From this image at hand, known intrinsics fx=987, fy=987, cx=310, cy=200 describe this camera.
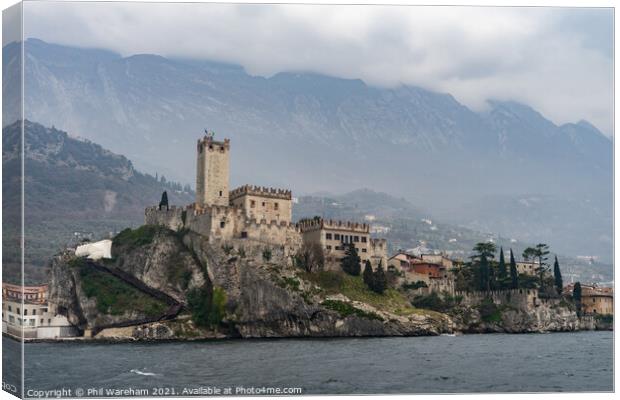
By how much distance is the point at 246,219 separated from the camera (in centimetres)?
6944

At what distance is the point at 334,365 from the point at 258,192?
29319 millimetres

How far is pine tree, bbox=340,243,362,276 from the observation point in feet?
228

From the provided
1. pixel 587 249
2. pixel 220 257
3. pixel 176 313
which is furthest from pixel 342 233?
pixel 587 249

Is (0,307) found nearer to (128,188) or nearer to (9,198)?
(9,198)

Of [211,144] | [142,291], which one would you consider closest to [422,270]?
[211,144]

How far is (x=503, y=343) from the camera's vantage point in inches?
2266

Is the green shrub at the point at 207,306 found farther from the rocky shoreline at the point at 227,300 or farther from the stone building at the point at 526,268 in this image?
the stone building at the point at 526,268

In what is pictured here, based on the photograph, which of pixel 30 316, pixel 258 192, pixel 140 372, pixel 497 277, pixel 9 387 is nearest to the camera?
pixel 9 387

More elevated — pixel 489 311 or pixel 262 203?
pixel 262 203

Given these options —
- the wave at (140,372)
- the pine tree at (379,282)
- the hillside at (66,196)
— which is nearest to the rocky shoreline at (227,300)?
the pine tree at (379,282)

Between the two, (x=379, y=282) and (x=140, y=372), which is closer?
(x=140, y=372)

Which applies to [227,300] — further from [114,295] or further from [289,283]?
[114,295]

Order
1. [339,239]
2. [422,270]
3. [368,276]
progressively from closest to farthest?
1. [368,276]
2. [339,239]
3. [422,270]

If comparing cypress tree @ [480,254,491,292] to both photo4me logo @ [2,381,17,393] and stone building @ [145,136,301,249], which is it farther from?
photo4me logo @ [2,381,17,393]
